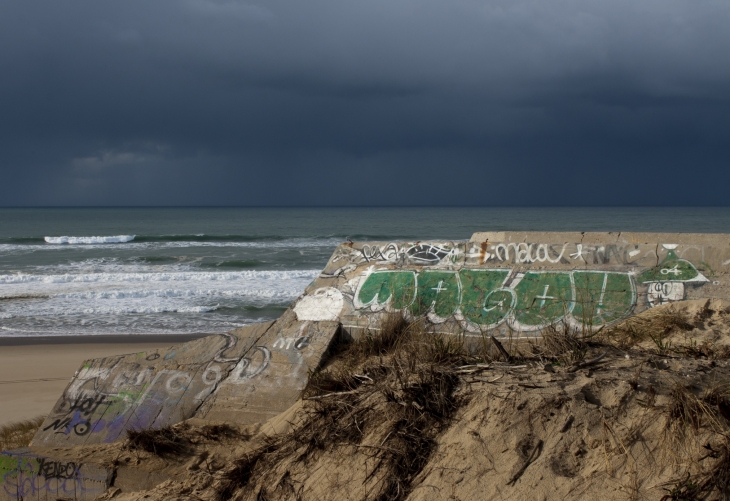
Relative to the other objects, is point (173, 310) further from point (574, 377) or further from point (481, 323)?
point (574, 377)

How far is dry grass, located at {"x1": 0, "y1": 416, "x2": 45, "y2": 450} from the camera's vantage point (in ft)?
18.1

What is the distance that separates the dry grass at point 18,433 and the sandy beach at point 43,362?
19.4 inches

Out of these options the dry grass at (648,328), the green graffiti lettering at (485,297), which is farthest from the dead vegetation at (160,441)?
the dry grass at (648,328)

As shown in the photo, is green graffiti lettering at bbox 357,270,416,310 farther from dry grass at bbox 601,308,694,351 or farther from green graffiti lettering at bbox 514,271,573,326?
dry grass at bbox 601,308,694,351

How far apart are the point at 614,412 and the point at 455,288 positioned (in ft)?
9.13

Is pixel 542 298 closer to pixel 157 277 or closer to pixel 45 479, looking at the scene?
pixel 45 479

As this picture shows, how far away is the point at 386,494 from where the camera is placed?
292 cm

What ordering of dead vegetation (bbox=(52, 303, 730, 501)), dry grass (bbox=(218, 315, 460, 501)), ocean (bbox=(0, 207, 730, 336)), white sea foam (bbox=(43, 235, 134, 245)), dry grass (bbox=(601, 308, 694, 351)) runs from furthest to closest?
white sea foam (bbox=(43, 235, 134, 245)), ocean (bbox=(0, 207, 730, 336)), dry grass (bbox=(601, 308, 694, 351)), dry grass (bbox=(218, 315, 460, 501)), dead vegetation (bbox=(52, 303, 730, 501))

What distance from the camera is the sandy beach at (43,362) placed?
24.7 ft

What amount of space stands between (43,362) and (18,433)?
13.1ft

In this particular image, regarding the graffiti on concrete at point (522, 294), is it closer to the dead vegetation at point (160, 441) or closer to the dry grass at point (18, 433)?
the dead vegetation at point (160, 441)

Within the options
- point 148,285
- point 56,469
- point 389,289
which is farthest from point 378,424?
point 148,285

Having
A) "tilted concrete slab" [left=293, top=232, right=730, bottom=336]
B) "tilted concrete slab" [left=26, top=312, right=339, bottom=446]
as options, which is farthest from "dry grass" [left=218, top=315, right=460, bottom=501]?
"tilted concrete slab" [left=293, top=232, right=730, bottom=336]

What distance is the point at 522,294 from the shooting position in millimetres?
5379
